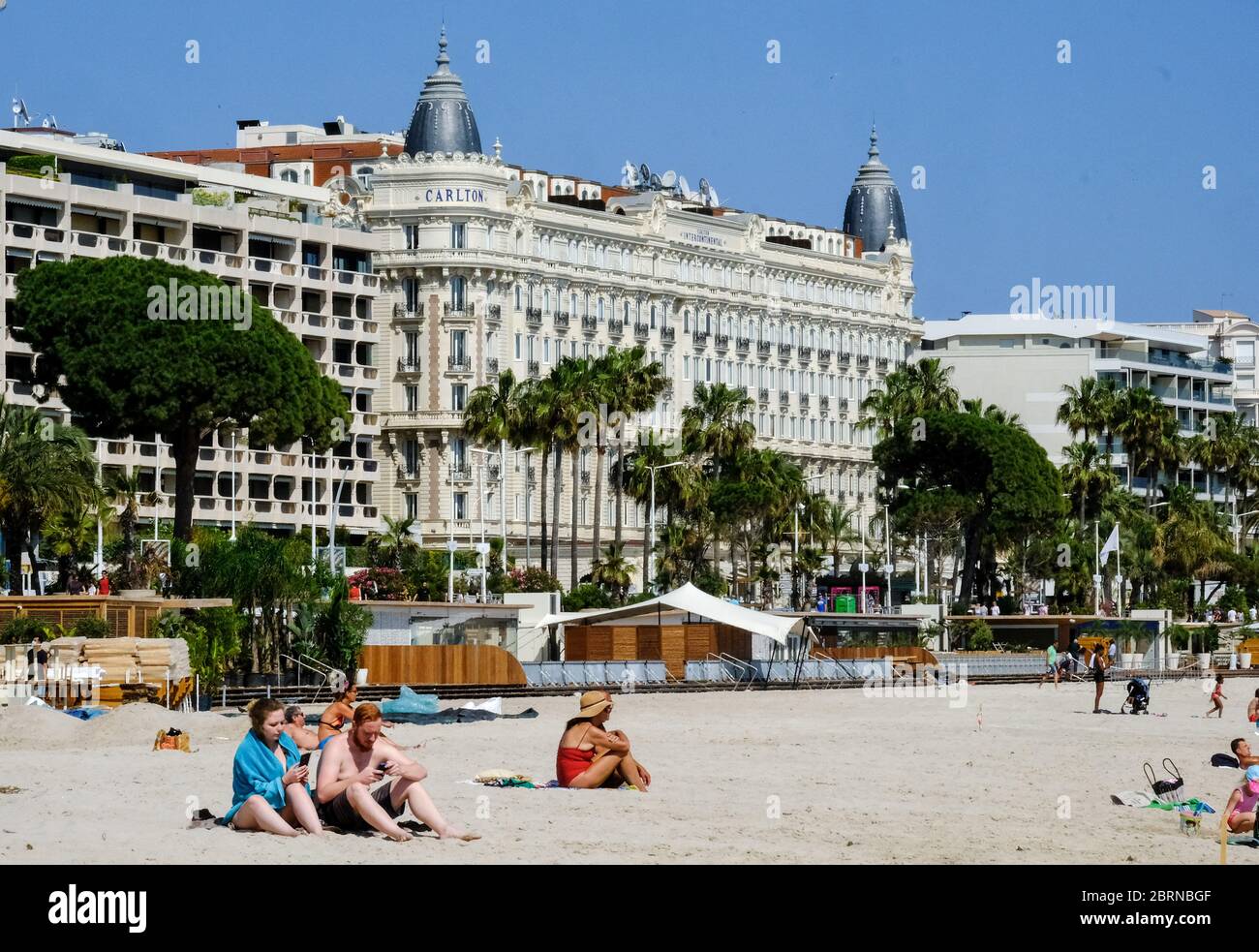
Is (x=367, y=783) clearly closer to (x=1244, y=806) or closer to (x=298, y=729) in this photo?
(x=298, y=729)

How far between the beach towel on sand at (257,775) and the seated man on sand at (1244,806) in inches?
340

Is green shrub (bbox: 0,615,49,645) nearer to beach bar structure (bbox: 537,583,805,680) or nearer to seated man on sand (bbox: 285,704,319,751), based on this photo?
beach bar structure (bbox: 537,583,805,680)

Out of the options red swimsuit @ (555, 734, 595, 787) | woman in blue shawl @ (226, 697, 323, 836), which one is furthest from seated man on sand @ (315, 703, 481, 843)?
red swimsuit @ (555, 734, 595, 787)

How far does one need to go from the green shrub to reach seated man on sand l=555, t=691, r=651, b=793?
22760 millimetres

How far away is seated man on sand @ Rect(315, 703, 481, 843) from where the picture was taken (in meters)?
19.6

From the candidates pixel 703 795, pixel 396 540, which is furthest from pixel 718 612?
pixel 396 540

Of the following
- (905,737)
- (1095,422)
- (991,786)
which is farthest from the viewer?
(1095,422)
